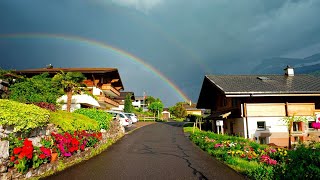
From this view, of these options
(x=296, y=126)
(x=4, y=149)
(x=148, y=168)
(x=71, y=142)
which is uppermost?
(x=296, y=126)

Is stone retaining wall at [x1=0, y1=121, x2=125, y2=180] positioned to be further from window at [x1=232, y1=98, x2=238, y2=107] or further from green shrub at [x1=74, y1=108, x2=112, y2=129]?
window at [x1=232, y1=98, x2=238, y2=107]

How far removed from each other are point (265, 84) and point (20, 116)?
22934 millimetres

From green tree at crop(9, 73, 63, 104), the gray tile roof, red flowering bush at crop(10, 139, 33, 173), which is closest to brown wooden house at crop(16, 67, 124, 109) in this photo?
green tree at crop(9, 73, 63, 104)

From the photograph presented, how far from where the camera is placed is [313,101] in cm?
2458

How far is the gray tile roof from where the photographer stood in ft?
76.6

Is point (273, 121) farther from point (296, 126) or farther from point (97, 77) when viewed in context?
point (97, 77)

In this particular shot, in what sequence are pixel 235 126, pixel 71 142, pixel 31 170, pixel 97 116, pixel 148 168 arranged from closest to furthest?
1. pixel 31 170
2. pixel 148 168
3. pixel 71 142
4. pixel 97 116
5. pixel 235 126

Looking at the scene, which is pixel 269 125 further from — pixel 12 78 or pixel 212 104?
pixel 12 78

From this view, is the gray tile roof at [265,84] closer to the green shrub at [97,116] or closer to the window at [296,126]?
the window at [296,126]

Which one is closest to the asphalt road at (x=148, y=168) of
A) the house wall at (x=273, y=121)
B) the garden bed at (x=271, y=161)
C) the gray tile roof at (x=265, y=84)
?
the garden bed at (x=271, y=161)

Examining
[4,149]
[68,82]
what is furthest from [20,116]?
[68,82]

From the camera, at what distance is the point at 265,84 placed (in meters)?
25.6

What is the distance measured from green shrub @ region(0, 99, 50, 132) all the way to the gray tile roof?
16.9m

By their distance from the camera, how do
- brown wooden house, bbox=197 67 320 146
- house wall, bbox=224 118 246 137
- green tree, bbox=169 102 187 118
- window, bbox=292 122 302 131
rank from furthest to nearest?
green tree, bbox=169 102 187 118
window, bbox=292 122 302 131
house wall, bbox=224 118 246 137
brown wooden house, bbox=197 67 320 146
